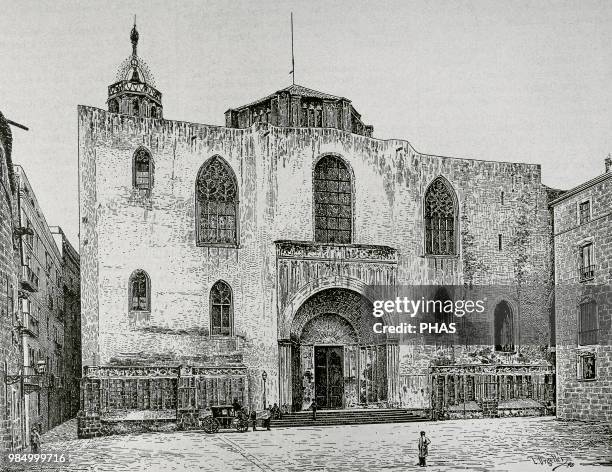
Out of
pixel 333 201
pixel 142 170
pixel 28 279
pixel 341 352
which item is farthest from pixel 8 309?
pixel 341 352

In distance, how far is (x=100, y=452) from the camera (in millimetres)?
14516

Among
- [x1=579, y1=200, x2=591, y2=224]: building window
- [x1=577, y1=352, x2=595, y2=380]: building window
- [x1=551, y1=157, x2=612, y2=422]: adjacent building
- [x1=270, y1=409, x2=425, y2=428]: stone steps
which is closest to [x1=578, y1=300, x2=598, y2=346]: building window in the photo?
[x1=551, y1=157, x2=612, y2=422]: adjacent building

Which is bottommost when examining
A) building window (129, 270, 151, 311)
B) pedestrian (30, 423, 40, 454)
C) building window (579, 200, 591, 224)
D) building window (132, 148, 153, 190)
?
pedestrian (30, 423, 40, 454)

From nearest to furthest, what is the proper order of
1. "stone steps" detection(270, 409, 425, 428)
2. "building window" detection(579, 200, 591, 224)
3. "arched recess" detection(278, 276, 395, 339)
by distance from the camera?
"building window" detection(579, 200, 591, 224) → "stone steps" detection(270, 409, 425, 428) → "arched recess" detection(278, 276, 395, 339)

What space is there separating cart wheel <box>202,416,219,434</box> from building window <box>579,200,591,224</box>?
291 inches

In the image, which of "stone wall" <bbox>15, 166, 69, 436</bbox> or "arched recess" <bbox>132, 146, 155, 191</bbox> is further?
"arched recess" <bbox>132, 146, 155, 191</bbox>

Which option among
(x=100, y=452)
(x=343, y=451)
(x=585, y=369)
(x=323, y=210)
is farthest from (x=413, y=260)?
(x=100, y=452)

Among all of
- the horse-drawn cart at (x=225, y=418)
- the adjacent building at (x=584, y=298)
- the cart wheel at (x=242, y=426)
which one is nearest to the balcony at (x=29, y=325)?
the horse-drawn cart at (x=225, y=418)

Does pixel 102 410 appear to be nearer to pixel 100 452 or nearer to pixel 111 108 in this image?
pixel 100 452

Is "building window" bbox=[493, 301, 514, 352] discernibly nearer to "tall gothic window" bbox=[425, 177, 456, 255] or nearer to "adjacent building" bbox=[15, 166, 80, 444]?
"tall gothic window" bbox=[425, 177, 456, 255]

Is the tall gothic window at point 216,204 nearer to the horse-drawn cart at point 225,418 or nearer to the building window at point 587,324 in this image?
the horse-drawn cart at point 225,418

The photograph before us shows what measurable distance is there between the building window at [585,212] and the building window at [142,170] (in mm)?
7682

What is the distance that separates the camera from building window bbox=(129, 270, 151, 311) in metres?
17.1

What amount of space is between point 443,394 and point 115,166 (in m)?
7.95
